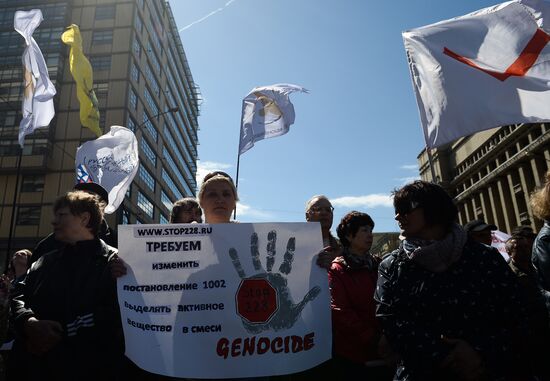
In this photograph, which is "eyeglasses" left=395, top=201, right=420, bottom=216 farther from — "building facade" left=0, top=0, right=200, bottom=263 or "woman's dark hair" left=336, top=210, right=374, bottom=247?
"building facade" left=0, top=0, right=200, bottom=263

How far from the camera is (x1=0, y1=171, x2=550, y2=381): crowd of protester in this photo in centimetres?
189

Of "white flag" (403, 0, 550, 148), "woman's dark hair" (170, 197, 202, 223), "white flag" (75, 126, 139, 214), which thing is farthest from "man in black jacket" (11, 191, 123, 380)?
"white flag" (75, 126, 139, 214)

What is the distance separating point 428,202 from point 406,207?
0.12m

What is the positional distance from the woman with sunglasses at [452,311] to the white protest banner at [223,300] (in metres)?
0.55

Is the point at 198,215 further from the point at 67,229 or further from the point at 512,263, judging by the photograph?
the point at 512,263

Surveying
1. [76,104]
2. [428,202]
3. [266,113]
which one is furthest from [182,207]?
[76,104]

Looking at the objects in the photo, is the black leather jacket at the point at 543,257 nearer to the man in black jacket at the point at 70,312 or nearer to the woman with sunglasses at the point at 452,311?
the woman with sunglasses at the point at 452,311

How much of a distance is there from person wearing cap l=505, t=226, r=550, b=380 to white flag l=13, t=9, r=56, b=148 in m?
7.14

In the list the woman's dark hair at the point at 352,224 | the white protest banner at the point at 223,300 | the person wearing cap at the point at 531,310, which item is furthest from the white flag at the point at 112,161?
the person wearing cap at the point at 531,310

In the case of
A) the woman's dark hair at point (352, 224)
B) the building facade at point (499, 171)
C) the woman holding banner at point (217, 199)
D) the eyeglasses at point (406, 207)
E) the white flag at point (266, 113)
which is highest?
the building facade at point (499, 171)

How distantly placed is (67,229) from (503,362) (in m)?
2.50

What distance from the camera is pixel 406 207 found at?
7.20ft

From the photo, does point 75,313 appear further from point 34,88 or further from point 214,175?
point 34,88

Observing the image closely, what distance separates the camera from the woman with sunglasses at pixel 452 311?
1835 millimetres
